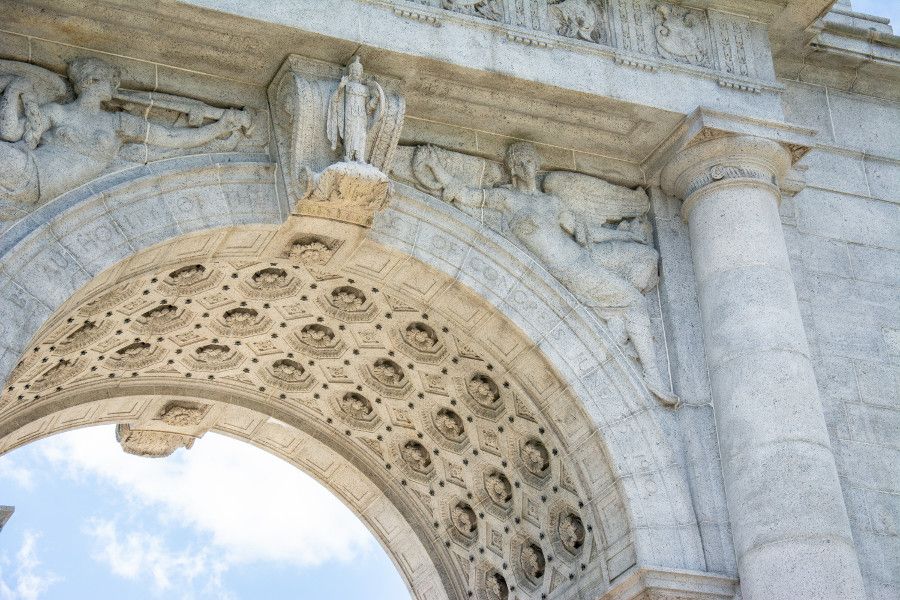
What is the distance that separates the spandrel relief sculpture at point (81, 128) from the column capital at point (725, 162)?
13.5 ft

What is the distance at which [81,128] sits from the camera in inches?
475

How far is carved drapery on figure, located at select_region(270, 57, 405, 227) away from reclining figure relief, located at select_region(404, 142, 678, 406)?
0.73 m

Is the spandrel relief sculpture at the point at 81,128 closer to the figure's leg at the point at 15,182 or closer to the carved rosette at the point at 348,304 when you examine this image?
the figure's leg at the point at 15,182

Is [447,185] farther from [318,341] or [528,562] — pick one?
[528,562]

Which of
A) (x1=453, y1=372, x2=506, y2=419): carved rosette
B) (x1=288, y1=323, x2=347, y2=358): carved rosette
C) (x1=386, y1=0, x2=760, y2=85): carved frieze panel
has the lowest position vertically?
(x1=453, y1=372, x2=506, y2=419): carved rosette

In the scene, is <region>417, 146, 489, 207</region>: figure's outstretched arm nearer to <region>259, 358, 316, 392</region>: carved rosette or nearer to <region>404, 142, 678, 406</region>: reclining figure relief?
<region>404, 142, 678, 406</region>: reclining figure relief

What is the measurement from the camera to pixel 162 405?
16.0 m

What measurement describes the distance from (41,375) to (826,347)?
751 centimetres

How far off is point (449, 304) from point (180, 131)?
286 centimetres

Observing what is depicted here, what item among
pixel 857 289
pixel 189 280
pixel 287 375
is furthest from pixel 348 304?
pixel 857 289

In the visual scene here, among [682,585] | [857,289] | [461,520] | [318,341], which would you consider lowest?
[682,585]

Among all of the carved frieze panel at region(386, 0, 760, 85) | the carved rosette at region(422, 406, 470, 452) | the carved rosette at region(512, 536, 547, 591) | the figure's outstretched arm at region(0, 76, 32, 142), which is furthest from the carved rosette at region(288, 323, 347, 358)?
the figure's outstretched arm at region(0, 76, 32, 142)

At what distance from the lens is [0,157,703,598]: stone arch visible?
465 inches

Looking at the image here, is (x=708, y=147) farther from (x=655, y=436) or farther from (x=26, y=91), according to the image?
(x=26, y=91)
